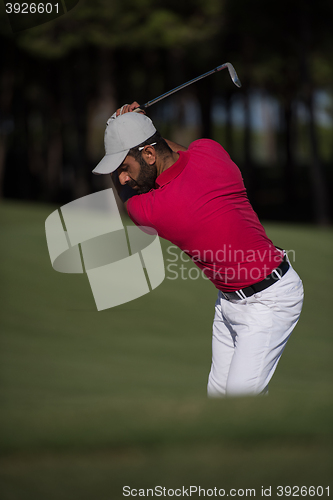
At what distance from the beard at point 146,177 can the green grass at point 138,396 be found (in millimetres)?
1164

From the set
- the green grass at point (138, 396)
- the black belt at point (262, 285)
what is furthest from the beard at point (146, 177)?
the green grass at point (138, 396)

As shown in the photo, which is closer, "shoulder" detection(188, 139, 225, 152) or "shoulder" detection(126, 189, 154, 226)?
"shoulder" detection(126, 189, 154, 226)

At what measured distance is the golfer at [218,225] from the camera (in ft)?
10.1

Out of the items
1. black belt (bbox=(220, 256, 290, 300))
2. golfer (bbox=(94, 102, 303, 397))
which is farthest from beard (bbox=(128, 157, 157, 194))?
black belt (bbox=(220, 256, 290, 300))

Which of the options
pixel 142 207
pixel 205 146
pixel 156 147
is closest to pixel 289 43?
pixel 205 146

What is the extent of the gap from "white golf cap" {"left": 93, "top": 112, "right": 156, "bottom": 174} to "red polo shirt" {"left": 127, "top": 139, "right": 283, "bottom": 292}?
0.22m

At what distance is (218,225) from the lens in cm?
314

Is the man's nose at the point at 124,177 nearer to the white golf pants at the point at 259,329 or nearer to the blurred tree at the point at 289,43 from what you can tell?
the white golf pants at the point at 259,329

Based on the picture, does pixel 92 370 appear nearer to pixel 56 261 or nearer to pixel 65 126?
pixel 56 261

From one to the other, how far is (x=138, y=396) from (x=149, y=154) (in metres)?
1.77

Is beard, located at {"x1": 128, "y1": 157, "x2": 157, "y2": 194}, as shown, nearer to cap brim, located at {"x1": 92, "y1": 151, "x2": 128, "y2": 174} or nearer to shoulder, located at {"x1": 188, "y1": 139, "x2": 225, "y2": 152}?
cap brim, located at {"x1": 92, "y1": 151, "x2": 128, "y2": 174}

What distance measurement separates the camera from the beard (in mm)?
3125

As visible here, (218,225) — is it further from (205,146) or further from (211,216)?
(205,146)

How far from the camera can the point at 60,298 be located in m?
7.81
